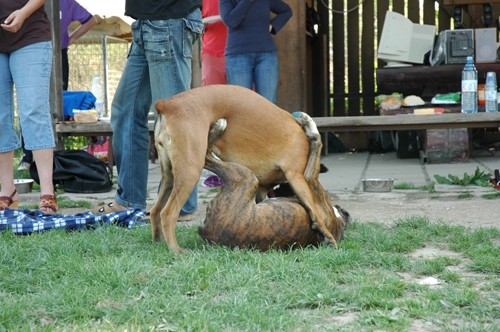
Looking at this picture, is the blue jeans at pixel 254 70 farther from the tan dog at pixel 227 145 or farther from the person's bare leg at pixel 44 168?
the tan dog at pixel 227 145

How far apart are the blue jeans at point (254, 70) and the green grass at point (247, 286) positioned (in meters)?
3.36

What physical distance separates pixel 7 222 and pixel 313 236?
1.91 meters

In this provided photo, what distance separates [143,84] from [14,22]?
916 millimetres

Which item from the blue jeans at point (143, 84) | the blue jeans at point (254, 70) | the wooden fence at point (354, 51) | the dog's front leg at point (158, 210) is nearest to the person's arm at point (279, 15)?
the blue jeans at point (254, 70)

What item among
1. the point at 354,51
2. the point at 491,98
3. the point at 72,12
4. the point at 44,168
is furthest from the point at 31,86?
the point at 354,51

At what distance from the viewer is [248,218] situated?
4293 mm

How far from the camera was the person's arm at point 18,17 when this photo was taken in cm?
549

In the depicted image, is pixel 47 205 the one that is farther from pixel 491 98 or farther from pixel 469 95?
pixel 491 98

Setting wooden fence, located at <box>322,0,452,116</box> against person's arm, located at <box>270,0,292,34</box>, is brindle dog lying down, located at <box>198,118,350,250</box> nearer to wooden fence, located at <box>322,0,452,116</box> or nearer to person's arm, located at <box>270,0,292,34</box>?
person's arm, located at <box>270,0,292,34</box>

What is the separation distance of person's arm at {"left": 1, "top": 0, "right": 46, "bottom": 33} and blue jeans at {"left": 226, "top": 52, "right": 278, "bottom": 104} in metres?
2.55

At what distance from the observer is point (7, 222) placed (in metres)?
5.11

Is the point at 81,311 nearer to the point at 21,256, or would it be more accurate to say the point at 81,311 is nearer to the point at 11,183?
the point at 21,256

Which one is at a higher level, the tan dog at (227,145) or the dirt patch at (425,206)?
the tan dog at (227,145)

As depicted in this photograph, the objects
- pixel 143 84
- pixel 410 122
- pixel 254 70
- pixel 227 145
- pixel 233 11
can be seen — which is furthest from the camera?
pixel 254 70
